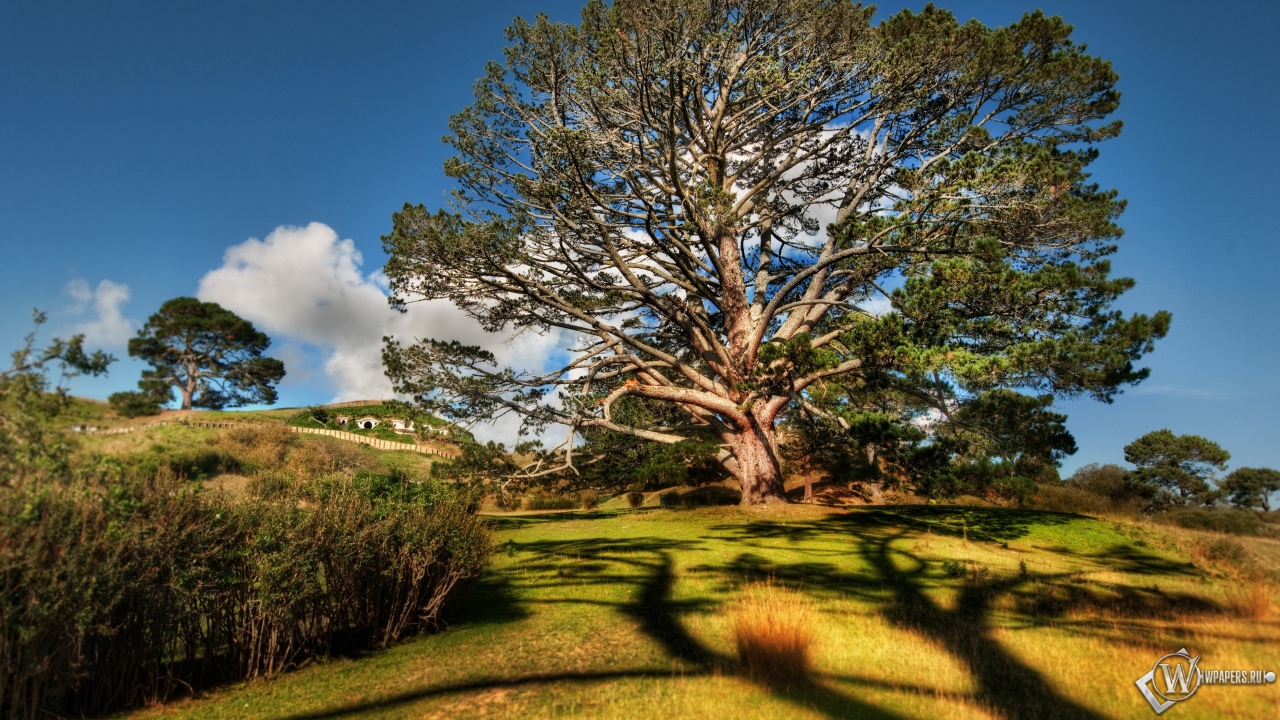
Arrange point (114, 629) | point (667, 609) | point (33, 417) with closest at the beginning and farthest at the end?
point (33, 417)
point (114, 629)
point (667, 609)

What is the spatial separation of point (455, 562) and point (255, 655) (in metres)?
2.29

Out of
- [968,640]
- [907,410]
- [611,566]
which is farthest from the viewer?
[907,410]

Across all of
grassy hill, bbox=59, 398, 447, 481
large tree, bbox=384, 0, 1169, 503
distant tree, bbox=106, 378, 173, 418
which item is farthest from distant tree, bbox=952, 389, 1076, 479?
distant tree, bbox=106, 378, 173, 418

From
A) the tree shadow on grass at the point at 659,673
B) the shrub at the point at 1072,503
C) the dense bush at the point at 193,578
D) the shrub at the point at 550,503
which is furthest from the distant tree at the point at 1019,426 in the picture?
the shrub at the point at 550,503

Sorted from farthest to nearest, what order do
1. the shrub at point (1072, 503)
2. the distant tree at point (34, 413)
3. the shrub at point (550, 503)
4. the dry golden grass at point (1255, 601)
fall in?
1. the shrub at point (550, 503)
2. the shrub at point (1072, 503)
3. the dry golden grass at point (1255, 601)
4. the distant tree at point (34, 413)

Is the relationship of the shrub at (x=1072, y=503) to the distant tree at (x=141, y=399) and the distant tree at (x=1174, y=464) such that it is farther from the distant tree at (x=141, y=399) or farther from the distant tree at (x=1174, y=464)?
the distant tree at (x=141, y=399)

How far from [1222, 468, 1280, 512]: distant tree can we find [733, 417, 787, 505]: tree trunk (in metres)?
23.9

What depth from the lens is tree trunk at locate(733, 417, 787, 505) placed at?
17.2 meters

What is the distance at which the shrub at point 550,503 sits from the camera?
29766mm

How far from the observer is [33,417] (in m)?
4.20

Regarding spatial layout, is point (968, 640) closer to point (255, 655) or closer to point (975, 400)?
point (255, 655)

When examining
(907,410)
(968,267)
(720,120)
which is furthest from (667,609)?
(907,410)

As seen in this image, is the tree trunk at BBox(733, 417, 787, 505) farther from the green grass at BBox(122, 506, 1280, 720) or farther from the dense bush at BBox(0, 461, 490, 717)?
the dense bush at BBox(0, 461, 490, 717)

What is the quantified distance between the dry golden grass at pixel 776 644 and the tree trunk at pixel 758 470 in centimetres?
1075
